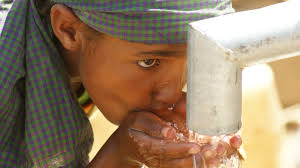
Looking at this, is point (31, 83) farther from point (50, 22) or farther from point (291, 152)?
point (291, 152)

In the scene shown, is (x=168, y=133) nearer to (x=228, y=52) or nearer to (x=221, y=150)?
(x=221, y=150)

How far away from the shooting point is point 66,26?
44.7 inches

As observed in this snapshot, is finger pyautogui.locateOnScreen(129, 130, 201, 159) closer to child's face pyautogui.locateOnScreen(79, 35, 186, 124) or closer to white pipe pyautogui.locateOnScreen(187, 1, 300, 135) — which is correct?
child's face pyautogui.locateOnScreen(79, 35, 186, 124)

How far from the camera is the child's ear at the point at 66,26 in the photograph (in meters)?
1.10

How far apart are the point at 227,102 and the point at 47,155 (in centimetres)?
69

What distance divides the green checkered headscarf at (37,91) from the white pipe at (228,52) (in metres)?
0.37

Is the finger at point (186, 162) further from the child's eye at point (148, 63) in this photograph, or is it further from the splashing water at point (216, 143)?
the child's eye at point (148, 63)

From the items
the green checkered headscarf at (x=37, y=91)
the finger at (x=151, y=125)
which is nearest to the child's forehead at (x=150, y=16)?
the green checkered headscarf at (x=37, y=91)

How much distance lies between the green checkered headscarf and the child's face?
1.6 inches

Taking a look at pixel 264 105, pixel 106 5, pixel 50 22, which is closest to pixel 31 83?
pixel 50 22

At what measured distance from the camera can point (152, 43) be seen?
99cm

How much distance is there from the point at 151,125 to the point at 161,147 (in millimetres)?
69

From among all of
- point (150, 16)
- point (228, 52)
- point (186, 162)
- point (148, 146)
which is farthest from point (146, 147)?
point (228, 52)

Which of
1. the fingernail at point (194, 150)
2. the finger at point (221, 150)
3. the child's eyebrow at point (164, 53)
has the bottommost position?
the finger at point (221, 150)
